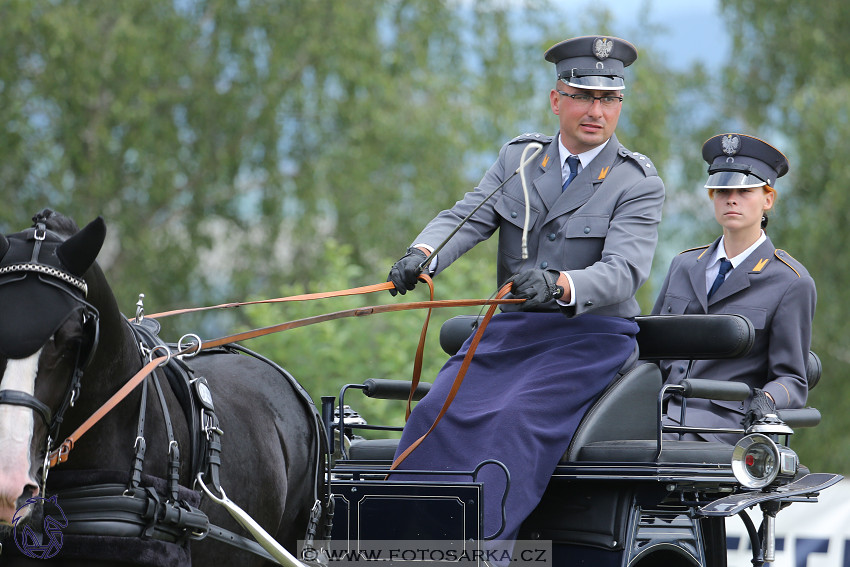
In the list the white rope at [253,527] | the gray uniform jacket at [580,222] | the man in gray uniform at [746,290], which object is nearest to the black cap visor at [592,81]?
the gray uniform jacket at [580,222]

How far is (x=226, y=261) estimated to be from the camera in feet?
40.1

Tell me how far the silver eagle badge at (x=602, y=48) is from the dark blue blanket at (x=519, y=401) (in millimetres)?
969

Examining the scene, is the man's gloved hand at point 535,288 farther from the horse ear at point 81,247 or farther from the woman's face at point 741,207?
the horse ear at point 81,247

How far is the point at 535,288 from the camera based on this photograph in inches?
147

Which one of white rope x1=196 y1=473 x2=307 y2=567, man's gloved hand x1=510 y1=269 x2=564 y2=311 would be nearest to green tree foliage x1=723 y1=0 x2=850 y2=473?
man's gloved hand x1=510 y1=269 x2=564 y2=311

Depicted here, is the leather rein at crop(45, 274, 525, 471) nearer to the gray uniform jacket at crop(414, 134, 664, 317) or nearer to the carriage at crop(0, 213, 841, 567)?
the carriage at crop(0, 213, 841, 567)

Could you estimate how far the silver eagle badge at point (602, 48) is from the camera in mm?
4223

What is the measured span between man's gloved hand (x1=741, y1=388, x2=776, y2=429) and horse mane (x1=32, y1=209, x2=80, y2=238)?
235cm

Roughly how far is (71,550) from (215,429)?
20.6 inches

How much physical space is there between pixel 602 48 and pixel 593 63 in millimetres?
72

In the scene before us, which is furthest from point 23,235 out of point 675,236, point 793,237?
point 675,236

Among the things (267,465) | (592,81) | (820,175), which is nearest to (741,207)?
(592,81)

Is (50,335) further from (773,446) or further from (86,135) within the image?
(86,135)

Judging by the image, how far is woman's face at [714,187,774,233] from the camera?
15.5 feet
